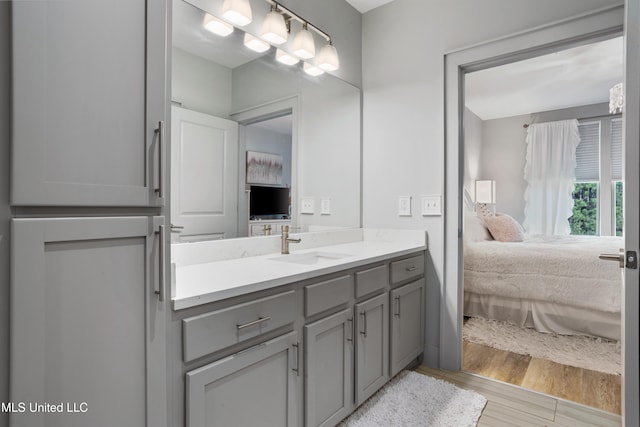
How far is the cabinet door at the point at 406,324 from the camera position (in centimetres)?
208

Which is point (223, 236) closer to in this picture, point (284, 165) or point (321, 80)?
point (284, 165)

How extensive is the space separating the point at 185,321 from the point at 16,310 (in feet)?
1.32

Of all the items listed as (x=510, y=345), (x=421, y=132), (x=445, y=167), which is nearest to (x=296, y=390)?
(x=445, y=167)

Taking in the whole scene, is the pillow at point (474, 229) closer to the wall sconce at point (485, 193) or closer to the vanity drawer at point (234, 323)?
the wall sconce at point (485, 193)

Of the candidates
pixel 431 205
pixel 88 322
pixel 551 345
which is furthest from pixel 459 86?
pixel 88 322

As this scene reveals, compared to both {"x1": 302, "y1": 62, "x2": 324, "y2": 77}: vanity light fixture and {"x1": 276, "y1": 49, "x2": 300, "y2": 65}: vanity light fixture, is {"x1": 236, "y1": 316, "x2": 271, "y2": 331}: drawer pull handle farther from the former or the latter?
{"x1": 302, "y1": 62, "x2": 324, "y2": 77}: vanity light fixture

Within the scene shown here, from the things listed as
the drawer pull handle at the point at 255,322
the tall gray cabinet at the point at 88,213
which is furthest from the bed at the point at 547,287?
the tall gray cabinet at the point at 88,213

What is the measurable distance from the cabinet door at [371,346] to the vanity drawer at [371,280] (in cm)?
5

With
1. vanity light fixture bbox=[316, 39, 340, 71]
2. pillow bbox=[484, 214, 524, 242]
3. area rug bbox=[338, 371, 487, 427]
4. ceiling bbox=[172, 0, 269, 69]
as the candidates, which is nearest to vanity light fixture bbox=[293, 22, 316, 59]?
vanity light fixture bbox=[316, 39, 340, 71]

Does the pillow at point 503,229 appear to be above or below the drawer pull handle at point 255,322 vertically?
above

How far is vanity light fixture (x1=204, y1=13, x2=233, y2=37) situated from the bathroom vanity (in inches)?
41.7

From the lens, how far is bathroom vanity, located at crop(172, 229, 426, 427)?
43.9 inches

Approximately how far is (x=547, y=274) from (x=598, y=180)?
3019 millimetres

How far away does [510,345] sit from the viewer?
2789mm
